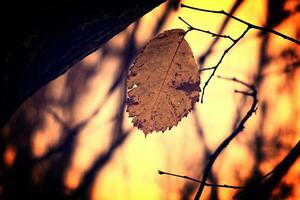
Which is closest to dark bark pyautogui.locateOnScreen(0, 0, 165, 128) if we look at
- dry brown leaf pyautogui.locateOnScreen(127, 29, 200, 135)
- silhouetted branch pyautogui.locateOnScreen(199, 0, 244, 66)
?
dry brown leaf pyautogui.locateOnScreen(127, 29, 200, 135)

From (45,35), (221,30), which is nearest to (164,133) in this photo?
(221,30)

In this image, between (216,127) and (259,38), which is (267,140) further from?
(259,38)

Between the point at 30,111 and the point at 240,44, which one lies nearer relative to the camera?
the point at 240,44

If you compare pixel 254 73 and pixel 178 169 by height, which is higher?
pixel 254 73

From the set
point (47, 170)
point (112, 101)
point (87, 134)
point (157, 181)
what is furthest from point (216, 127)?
point (47, 170)

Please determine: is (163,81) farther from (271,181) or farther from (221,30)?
(271,181)

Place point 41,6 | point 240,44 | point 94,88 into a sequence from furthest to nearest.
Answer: point 94,88
point 240,44
point 41,6
